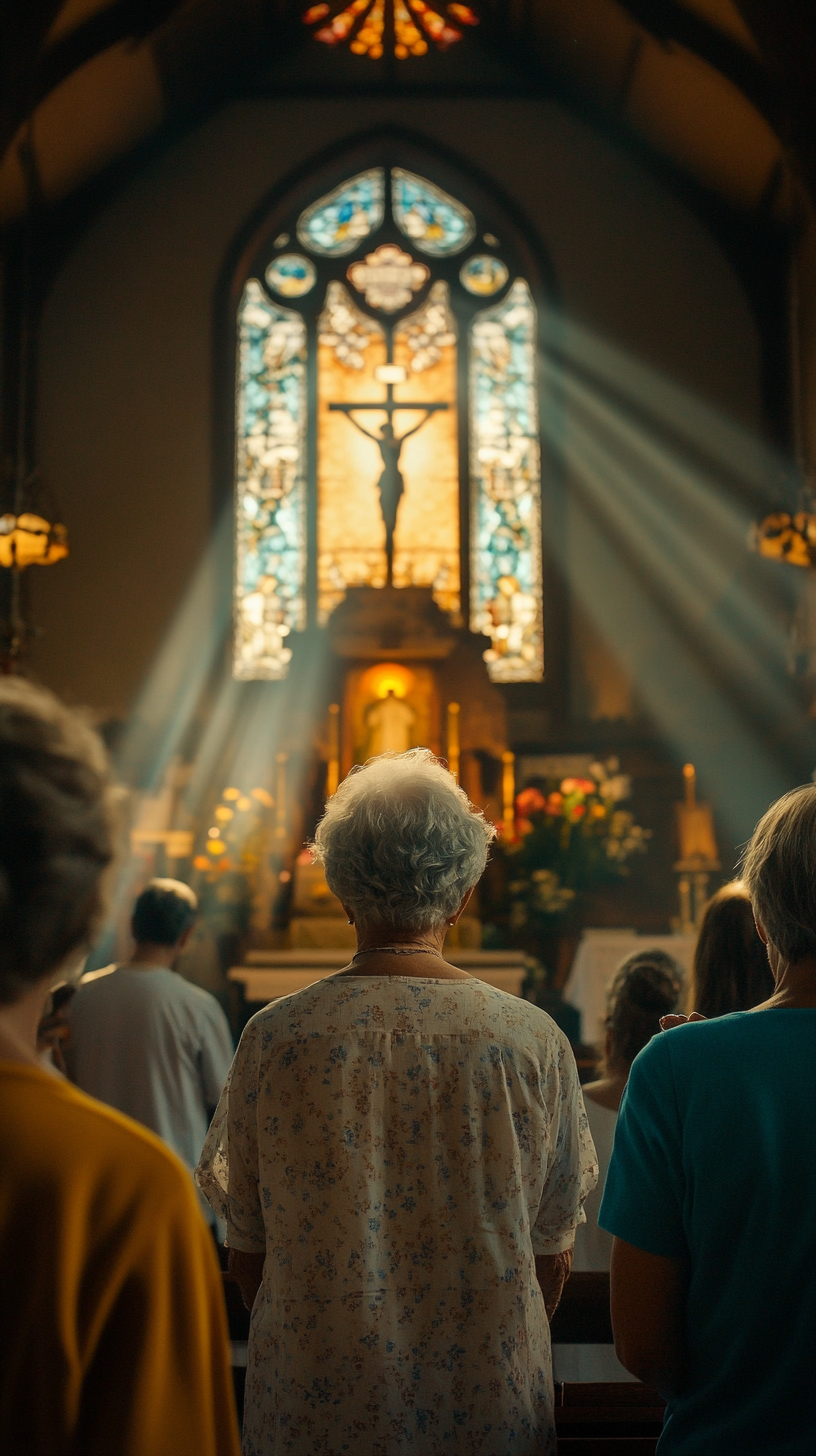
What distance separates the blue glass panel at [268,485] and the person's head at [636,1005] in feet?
22.0

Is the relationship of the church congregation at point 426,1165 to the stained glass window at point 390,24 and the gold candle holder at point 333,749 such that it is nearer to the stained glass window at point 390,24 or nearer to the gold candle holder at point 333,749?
the gold candle holder at point 333,749

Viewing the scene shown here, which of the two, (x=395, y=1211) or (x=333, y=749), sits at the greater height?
(x=333, y=749)

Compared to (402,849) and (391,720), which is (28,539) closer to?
(391,720)

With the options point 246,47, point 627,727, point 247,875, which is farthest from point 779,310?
point 247,875

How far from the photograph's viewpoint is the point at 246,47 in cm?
941

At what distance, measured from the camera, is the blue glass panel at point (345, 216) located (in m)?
9.76

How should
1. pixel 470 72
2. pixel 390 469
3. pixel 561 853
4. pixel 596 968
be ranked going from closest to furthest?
pixel 596 968
pixel 561 853
pixel 390 469
pixel 470 72

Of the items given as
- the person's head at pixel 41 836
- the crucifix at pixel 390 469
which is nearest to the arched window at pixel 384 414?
the crucifix at pixel 390 469

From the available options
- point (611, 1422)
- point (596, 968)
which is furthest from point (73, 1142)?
point (596, 968)

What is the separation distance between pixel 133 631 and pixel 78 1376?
27.6 feet

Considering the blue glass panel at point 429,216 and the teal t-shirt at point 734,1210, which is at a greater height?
the blue glass panel at point 429,216

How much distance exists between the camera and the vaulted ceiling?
6.72 metres

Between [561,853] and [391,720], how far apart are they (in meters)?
1.18

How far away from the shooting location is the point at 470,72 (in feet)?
31.7
